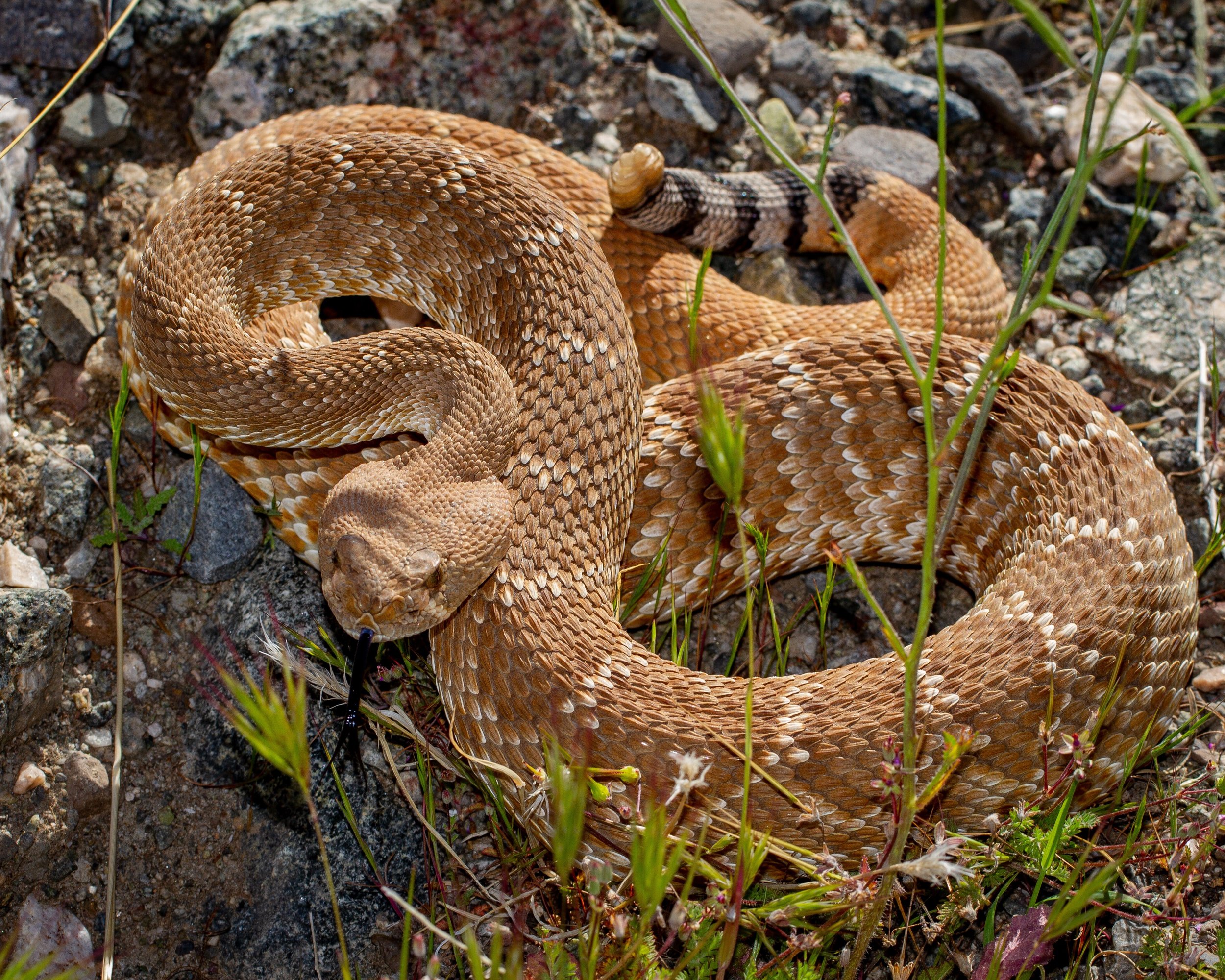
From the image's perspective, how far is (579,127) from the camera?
242 inches

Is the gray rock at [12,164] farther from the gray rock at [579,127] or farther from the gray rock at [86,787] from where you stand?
the gray rock at [579,127]

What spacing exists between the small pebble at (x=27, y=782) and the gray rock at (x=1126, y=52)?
22.4 ft

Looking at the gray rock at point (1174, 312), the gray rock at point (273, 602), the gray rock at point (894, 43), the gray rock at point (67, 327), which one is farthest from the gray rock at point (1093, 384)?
the gray rock at point (67, 327)

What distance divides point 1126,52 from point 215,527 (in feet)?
19.4

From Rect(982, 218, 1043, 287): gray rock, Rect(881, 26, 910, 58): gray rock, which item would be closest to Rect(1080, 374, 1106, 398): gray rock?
Rect(982, 218, 1043, 287): gray rock

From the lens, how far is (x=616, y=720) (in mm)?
3635

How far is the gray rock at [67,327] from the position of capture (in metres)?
5.12

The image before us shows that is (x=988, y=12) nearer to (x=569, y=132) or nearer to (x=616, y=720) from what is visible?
(x=569, y=132)

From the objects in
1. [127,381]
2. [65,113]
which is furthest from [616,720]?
[65,113]

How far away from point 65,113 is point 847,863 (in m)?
5.49

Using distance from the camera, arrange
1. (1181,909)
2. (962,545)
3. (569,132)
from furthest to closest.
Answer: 1. (569,132)
2. (962,545)
3. (1181,909)

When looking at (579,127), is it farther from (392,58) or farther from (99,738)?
(99,738)

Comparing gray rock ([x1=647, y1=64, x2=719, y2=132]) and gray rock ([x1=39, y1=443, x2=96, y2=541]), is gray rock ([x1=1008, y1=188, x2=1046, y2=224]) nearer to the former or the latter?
gray rock ([x1=647, y1=64, x2=719, y2=132])

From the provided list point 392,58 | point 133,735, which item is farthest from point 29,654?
point 392,58
